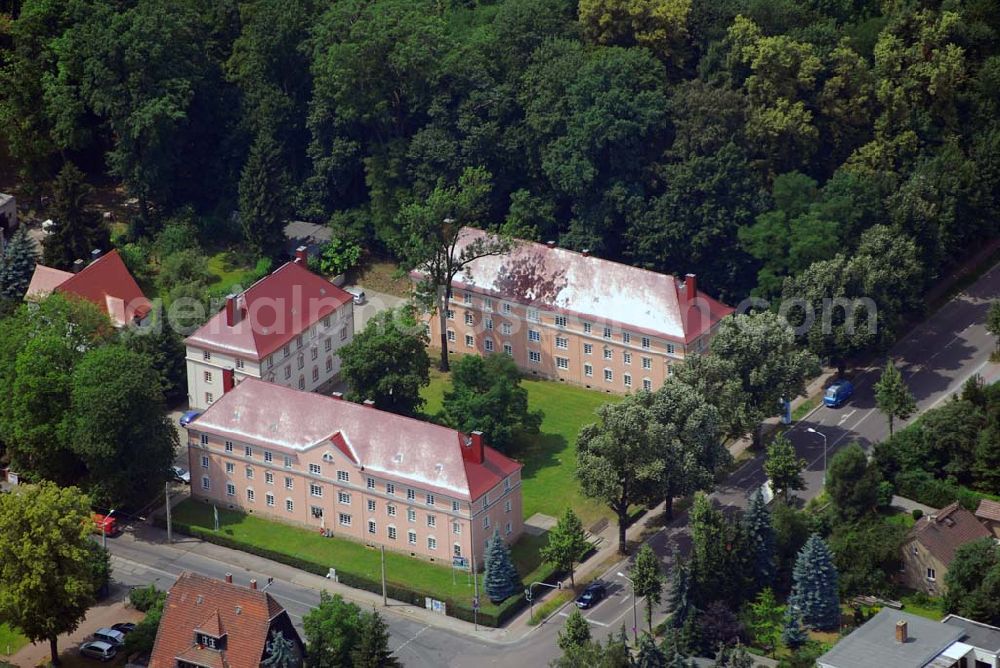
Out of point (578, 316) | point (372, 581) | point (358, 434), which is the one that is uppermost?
point (578, 316)

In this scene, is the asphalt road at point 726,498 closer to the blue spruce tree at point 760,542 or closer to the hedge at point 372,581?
the hedge at point 372,581

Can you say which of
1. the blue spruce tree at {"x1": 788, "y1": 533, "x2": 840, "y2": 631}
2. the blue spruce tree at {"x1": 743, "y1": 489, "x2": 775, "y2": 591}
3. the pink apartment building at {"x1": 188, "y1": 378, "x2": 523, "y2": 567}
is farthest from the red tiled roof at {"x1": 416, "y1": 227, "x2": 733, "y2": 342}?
the blue spruce tree at {"x1": 788, "y1": 533, "x2": 840, "y2": 631}

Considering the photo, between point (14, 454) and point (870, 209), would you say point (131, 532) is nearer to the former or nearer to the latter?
point (14, 454)

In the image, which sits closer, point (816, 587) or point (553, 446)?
point (816, 587)

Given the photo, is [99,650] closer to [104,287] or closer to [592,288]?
[104,287]

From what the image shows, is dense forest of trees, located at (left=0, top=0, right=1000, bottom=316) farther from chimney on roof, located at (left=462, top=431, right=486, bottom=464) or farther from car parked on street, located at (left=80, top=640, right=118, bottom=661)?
car parked on street, located at (left=80, top=640, right=118, bottom=661)

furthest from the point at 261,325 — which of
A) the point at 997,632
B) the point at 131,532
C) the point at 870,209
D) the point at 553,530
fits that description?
the point at 997,632

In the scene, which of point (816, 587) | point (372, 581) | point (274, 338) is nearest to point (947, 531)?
point (816, 587)
